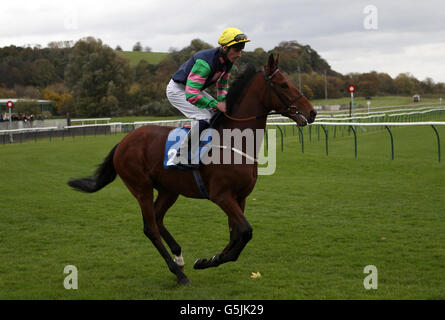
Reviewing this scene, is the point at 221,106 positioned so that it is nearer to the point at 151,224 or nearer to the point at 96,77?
the point at 151,224

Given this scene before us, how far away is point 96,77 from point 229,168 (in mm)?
46142

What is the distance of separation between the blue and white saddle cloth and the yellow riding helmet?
0.88 meters

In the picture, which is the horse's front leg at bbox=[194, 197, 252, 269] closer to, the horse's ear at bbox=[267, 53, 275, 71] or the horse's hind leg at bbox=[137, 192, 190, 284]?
the horse's hind leg at bbox=[137, 192, 190, 284]

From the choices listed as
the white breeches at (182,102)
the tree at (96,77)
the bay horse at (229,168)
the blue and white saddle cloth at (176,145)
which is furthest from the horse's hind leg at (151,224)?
Answer: the tree at (96,77)

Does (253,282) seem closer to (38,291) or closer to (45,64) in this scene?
(38,291)

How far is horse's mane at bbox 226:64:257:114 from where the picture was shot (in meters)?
4.87

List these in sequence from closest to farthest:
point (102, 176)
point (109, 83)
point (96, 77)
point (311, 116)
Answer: point (311, 116) < point (102, 176) < point (109, 83) < point (96, 77)

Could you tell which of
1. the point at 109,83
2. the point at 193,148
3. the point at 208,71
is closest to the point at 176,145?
the point at 193,148

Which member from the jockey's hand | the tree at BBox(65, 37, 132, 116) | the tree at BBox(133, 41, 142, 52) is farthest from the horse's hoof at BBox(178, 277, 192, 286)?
the tree at BBox(133, 41, 142, 52)

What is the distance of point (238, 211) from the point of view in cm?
463

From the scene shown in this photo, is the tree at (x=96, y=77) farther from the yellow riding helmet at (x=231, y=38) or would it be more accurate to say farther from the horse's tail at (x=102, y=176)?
the yellow riding helmet at (x=231, y=38)

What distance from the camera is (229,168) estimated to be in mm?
4695

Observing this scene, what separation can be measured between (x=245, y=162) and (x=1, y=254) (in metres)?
3.50
